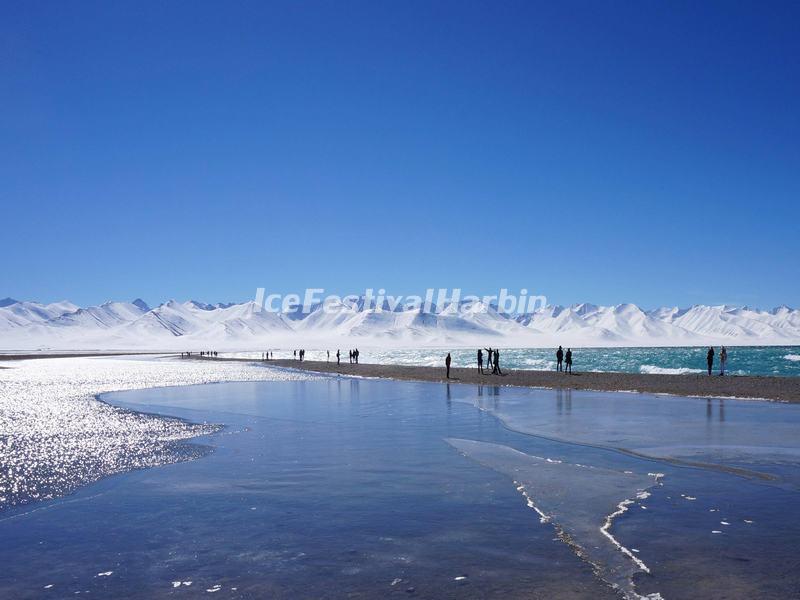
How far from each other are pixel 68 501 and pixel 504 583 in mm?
7889

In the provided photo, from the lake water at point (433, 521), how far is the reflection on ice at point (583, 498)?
41 millimetres

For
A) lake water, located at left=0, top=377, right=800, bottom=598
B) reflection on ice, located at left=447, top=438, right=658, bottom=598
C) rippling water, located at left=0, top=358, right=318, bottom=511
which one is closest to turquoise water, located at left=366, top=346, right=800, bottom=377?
lake water, located at left=0, top=377, right=800, bottom=598

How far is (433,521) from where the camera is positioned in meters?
9.36

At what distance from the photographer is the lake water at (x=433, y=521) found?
23.0 ft

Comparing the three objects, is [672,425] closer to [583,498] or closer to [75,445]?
[583,498]

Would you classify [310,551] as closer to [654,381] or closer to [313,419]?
[313,419]

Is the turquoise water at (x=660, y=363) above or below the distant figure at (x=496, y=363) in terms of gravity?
below

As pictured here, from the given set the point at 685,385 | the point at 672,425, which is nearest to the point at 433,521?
the point at 672,425

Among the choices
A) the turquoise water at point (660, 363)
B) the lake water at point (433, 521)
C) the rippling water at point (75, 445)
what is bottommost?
the turquoise water at point (660, 363)

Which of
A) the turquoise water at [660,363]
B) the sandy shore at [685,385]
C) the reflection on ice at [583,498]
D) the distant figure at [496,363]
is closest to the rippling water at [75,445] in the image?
the reflection on ice at [583,498]

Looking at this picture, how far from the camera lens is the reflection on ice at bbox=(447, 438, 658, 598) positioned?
7.57 metres

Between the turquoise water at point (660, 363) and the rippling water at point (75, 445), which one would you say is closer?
the rippling water at point (75, 445)

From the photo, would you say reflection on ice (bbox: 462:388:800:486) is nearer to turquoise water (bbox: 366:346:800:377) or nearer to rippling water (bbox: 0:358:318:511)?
rippling water (bbox: 0:358:318:511)

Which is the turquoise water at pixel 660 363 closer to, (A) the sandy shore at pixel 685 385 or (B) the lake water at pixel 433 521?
(A) the sandy shore at pixel 685 385
